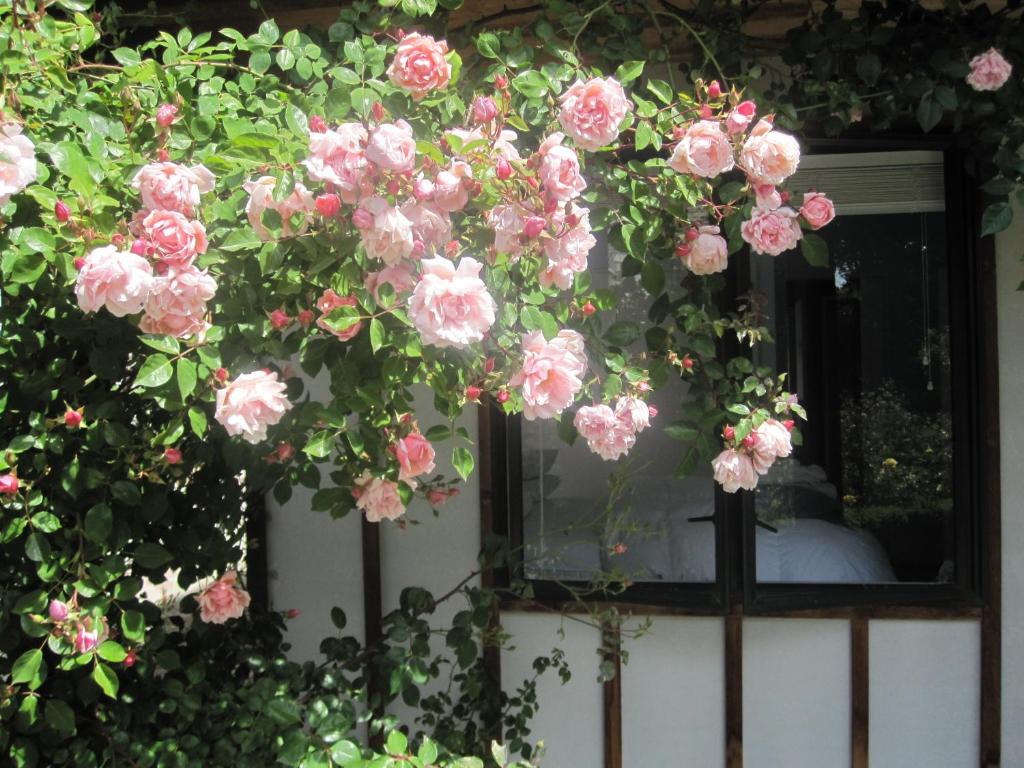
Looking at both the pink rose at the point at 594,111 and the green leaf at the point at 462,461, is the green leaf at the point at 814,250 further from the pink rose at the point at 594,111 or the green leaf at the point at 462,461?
the green leaf at the point at 462,461

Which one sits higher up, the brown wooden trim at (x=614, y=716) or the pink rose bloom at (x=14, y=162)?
the pink rose bloom at (x=14, y=162)

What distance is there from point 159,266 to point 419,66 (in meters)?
0.51

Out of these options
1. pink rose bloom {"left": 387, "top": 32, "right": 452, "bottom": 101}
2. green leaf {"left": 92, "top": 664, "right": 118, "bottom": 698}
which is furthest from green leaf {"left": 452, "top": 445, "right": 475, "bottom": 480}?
green leaf {"left": 92, "top": 664, "right": 118, "bottom": 698}

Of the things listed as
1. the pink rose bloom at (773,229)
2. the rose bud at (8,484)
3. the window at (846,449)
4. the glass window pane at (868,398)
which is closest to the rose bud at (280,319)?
the rose bud at (8,484)

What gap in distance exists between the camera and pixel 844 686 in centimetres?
247

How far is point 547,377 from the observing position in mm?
1471

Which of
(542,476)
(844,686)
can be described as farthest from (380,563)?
(844,686)

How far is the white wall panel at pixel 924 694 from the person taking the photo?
8.04 ft

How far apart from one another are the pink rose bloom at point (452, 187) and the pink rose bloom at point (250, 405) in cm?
39

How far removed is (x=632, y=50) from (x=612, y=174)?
1.11 feet

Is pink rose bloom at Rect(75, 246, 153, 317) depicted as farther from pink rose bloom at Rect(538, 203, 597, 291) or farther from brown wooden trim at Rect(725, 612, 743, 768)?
brown wooden trim at Rect(725, 612, 743, 768)

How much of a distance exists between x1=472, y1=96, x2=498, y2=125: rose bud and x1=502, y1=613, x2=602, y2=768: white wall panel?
1496mm

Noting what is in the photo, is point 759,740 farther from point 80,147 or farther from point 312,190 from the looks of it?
point 80,147

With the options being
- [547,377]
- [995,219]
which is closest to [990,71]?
[995,219]
